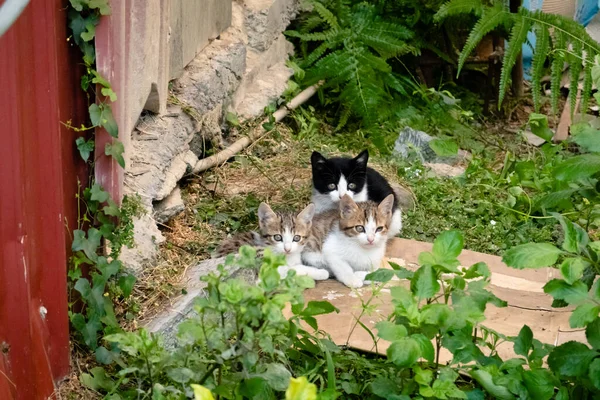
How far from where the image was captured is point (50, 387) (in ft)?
11.0

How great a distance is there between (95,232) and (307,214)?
160 centimetres

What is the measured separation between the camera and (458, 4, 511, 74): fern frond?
19.7ft

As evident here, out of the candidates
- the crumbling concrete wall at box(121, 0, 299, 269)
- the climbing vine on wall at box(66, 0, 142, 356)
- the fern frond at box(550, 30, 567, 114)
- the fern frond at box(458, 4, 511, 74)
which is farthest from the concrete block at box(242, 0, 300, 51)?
the climbing vine on wall at box(66, 0, 142, 356)

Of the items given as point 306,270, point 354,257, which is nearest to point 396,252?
point 354,257

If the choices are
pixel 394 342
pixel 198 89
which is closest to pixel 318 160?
pixel 198 89

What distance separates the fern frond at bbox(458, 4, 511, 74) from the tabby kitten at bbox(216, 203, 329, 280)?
1.93m

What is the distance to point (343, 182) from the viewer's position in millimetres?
5258

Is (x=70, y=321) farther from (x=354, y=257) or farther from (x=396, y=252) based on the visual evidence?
(x=396, y=252)

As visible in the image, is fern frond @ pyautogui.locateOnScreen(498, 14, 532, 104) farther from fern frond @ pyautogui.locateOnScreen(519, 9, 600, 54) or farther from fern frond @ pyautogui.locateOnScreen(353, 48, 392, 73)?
fern frond @ pyautogui.locateOnScreen(353, 48, 392, 73)

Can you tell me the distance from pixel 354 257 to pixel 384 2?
2779 mm

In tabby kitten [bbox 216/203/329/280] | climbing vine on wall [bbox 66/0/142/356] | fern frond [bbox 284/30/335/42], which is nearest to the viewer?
climbing vine on wall [bbox 66/0/142/356]

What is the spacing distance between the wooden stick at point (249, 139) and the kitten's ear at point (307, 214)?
813mm

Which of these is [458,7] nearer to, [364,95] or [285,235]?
[364,95]

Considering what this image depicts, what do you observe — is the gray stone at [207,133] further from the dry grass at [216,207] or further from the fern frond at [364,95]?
the fern frond at [364,95]
